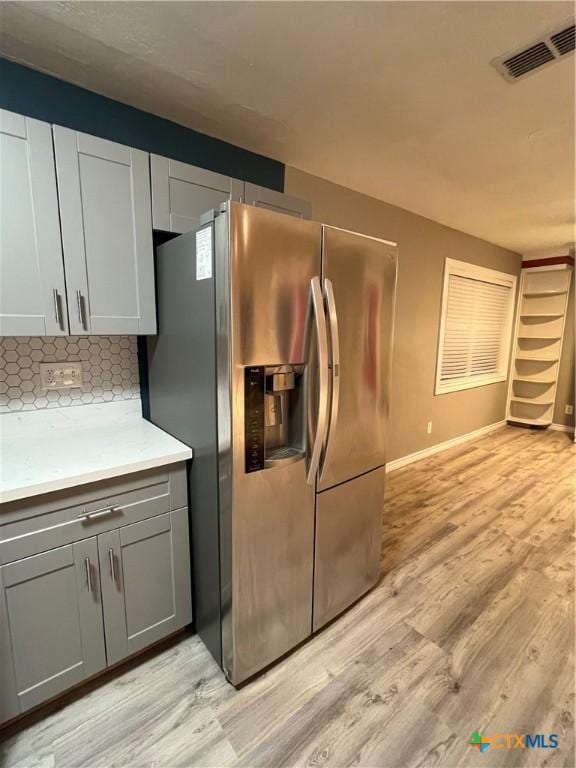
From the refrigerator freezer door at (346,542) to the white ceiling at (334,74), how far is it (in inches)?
68.9

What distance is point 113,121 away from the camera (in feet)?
5.45

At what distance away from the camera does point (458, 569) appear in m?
2.23

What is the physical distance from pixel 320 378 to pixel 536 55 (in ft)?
4.85

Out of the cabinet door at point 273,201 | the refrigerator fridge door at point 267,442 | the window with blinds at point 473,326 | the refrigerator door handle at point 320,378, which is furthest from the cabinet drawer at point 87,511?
the window with blinds at point 473,326

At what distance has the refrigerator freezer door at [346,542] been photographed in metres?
1.63

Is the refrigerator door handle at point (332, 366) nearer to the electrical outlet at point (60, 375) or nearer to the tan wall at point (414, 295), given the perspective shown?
the electrical outlet at point (60, 375)

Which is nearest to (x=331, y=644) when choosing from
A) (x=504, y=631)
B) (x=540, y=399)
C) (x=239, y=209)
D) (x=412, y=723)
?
(x=412, y=723)

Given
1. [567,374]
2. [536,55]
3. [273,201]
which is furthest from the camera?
[567,374]

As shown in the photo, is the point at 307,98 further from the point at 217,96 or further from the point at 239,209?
the point at 239,209

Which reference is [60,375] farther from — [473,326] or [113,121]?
[473,326]

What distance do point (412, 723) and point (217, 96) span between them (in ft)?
8.91

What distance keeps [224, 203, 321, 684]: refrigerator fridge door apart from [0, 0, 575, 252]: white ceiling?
0.67 m

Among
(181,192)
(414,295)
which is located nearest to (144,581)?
(181,192)

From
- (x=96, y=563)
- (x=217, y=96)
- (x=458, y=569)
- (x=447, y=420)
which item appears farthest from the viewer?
(x=447, y=420)
